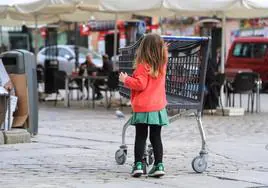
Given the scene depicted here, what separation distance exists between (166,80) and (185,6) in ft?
22.4

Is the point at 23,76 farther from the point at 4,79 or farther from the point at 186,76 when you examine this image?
the point at 186,76

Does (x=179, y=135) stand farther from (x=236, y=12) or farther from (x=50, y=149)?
(x=236, y=12)

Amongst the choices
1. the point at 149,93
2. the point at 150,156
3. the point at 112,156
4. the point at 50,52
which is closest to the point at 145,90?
the point at 149,93

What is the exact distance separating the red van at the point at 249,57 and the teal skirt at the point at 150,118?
17.8m

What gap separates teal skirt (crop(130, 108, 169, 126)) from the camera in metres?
7.17

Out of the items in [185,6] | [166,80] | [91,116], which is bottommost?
[91,116]

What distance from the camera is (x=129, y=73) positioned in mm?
7879

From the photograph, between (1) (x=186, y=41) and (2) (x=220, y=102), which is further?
(2) (x=220, y=102)

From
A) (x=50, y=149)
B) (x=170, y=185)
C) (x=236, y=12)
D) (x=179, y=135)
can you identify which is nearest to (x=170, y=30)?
(x=236, y=12)

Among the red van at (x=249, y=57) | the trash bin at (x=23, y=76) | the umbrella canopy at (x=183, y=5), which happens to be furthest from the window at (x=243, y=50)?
the trash bin at (x=23, y=76)

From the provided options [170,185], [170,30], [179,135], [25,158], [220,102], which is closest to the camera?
[170,185]

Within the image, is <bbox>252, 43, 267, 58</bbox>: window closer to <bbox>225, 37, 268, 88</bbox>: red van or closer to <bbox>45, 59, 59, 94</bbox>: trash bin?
<bbox>225, 37, 268, 88</bbox>: red van

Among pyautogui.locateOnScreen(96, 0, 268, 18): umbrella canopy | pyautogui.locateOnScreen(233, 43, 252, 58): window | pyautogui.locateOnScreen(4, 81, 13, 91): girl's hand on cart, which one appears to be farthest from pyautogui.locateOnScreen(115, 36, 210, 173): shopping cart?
pyautogui.locateOnScreen(233, 43, 252, 58): window

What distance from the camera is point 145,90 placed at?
7.19m
